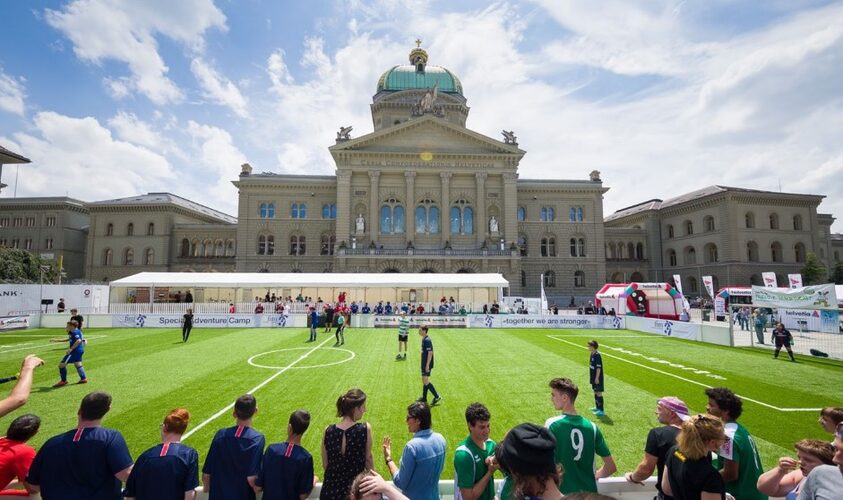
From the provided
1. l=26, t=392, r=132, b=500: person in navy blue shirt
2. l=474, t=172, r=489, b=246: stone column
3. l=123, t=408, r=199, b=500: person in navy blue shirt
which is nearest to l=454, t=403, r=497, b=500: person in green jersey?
l=123, t=408, r=199, b=500: person in navy blue shirt

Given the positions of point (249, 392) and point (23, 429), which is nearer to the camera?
point (23, 429)

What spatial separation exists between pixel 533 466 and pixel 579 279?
2228 inches

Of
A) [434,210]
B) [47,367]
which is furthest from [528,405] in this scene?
[434,210]

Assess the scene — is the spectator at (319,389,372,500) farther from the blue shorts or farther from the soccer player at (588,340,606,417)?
the blue shorts

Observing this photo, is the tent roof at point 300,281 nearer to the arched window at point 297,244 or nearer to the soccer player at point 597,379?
the arched window at point 297,244

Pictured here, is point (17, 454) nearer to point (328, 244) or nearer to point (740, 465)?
point (740, 465)

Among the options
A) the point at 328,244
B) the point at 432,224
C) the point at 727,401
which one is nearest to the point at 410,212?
the point at 432,224

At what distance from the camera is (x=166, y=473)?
380cm

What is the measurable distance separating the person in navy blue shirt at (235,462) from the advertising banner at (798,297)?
79.2 feet

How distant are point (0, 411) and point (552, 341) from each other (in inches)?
835

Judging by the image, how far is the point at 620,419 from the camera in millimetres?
9242

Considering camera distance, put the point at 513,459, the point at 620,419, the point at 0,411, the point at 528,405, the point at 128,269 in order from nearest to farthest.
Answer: the point at 513,459 → the point at 0,411 → the point at 620,419 → the point at 528,405 → the point at 128,269

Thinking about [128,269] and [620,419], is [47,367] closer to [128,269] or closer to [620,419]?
[620,419]

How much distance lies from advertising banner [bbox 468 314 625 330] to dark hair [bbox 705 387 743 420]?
81.0ft
